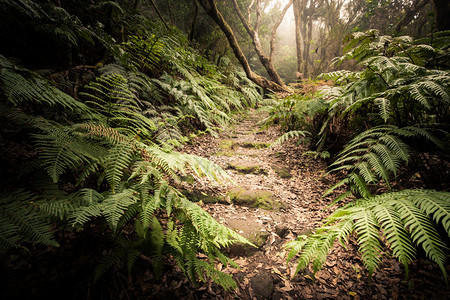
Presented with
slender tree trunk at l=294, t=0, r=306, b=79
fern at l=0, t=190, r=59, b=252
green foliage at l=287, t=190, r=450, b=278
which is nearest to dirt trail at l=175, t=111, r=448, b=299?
green foliage at l=287, t=190, r=450, b=278

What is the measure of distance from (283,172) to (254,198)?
1.04m

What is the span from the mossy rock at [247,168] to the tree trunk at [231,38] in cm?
540

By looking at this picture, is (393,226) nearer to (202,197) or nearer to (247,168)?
(202,197)

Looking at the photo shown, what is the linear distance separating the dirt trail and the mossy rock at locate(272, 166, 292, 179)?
0.02 metres

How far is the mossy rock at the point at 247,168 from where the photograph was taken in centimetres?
316

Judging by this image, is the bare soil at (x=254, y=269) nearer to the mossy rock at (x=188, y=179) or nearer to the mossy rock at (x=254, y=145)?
the mossy rock at (x=188, y=179)

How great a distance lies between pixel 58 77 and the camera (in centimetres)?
182

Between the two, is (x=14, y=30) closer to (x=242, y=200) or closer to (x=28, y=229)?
(x=28, y=229)

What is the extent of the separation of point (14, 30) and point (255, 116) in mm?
6689

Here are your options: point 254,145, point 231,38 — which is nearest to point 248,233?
point 254,145

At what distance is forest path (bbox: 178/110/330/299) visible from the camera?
1.68 metres

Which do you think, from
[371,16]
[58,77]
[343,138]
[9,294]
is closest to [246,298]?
[9,294]

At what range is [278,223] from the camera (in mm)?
2188

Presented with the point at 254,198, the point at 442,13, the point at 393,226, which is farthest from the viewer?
the point at 442,13
